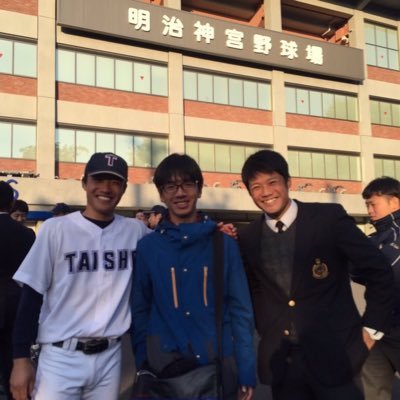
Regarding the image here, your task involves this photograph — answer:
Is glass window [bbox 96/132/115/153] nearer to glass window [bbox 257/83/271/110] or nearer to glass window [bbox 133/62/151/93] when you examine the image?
glass window [bbox 133/62/151/93]

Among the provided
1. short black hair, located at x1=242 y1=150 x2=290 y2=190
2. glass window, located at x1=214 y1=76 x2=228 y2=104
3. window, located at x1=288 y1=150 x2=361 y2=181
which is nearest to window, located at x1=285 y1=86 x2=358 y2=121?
window, located at x1=288 y1=150 x2=361 y2=181

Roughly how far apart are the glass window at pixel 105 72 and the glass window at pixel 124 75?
0.71 ft

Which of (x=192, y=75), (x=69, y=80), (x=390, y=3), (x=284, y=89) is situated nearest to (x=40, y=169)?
(x=69, y=80)

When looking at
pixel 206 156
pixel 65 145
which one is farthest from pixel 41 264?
pixel 206 156

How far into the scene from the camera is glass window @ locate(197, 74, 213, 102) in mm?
21109

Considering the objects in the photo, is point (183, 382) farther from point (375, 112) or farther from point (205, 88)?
point (375, 112)

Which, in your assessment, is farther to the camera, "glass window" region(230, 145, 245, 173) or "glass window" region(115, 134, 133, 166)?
"glass window" region(230, 145, 245, 173)

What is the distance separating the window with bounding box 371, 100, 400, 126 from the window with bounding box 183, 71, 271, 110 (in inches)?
272

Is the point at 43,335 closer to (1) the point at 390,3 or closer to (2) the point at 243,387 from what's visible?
(2) the point at 243,387

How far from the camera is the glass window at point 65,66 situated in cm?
1839

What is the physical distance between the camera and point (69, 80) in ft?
61.0

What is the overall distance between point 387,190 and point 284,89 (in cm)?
2044

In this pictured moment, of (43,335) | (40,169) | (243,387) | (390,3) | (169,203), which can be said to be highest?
(390,3)

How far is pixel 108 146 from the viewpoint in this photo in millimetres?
19031
